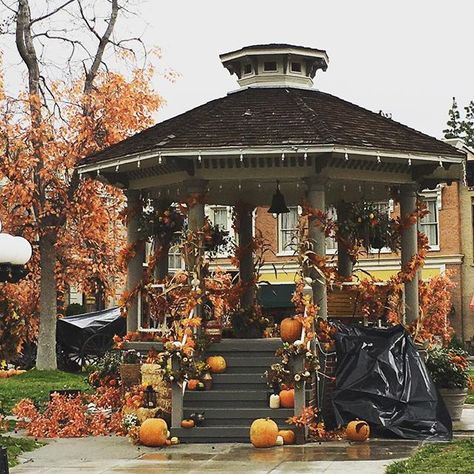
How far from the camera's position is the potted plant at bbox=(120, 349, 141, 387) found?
14438 mm

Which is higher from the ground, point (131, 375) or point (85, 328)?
point (85, 328)

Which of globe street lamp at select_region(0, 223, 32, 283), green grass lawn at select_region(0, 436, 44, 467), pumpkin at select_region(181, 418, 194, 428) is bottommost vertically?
green grass lawn at select_region(0, 436, 44, 467)

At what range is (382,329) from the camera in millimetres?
14203

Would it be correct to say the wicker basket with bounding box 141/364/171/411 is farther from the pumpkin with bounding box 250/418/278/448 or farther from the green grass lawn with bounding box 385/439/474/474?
the green grass lawn with bounding box 385/439/474/474

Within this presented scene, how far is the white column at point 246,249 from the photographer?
1716 cm

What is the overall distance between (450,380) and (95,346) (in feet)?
50.2

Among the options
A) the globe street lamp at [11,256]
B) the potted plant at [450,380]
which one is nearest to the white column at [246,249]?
the potted plant at [450,380]

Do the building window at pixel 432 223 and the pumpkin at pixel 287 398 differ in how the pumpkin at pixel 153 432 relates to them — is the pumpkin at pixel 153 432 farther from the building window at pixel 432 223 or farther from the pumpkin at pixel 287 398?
the building window at pixel 432 223

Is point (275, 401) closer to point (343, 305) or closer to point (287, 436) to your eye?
point (287, 436)

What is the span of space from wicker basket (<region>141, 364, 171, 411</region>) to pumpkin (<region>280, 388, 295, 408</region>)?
1458mm

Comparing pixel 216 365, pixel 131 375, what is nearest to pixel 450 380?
pixel 216 365

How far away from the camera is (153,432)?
40.4 ft

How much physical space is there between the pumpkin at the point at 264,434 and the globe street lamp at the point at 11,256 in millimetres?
4038

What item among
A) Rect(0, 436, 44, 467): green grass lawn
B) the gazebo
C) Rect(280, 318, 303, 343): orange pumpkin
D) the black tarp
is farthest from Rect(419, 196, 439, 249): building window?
Rect(0, 436, 44, 467): green grass lawn
